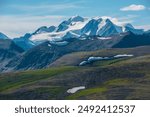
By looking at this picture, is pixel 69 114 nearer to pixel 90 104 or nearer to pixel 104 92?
pixel 90 104

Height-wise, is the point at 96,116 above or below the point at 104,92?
above

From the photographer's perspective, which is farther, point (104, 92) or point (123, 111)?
point (104, 92)

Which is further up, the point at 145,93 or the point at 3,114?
the point at 3,114

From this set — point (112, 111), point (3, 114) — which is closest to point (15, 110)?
point (3, 114)

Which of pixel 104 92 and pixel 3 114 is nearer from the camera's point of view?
pixel 3 114

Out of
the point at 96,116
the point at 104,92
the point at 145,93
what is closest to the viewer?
the point at 96,116

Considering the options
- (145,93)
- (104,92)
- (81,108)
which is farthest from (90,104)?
(104,92)

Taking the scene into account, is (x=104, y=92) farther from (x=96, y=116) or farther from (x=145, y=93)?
(x=96, y=116)

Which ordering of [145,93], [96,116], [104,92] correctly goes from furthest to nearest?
[104,92]
[145,93]
[96,116]

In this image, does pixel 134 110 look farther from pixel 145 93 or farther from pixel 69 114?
pixel 145 93
